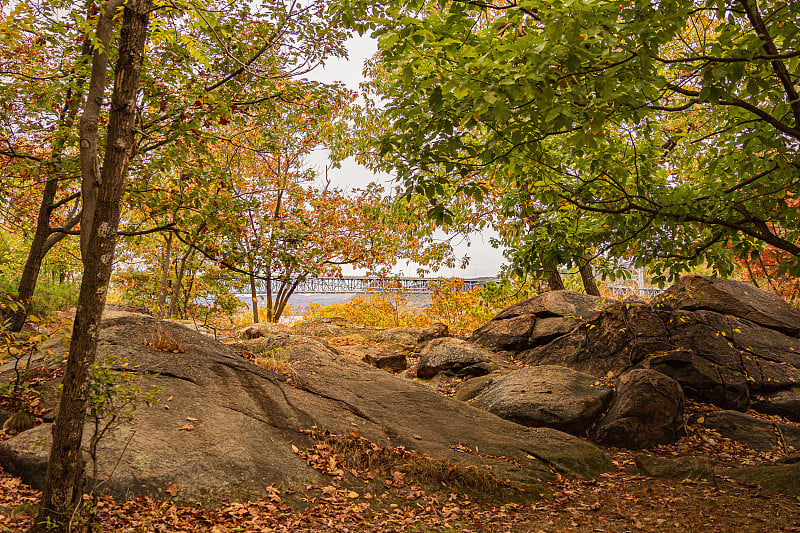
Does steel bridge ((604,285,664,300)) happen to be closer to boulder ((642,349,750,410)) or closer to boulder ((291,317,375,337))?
boulder ((642,349,750,410))

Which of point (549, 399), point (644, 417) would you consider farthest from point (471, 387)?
point (644, 417)

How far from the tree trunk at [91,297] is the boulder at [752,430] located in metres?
9.36

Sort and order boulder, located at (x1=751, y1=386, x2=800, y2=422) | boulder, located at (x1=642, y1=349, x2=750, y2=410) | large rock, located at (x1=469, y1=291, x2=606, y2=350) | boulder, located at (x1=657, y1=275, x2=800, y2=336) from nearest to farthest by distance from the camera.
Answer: boulder, located at (x1=751, y1=386, x2=800, y2=422), boulder, located at (x1=642, y1=349, x2=750, y2=410), boulder, located at (x1=657, y1=275, x2=800, y2=336), large rock, located at (x1=469, y1=291, x2=606, y2=350)

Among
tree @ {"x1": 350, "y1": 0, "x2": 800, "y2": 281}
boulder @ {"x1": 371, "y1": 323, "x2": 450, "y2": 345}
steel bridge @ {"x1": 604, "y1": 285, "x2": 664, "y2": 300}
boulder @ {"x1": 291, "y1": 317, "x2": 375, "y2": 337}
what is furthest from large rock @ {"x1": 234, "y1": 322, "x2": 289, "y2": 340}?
steel bridge @ {"x1": 604, "y1": 285, "x2": 664, "y2": 300}

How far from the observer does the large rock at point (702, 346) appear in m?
9.07

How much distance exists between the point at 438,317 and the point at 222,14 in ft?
40.3

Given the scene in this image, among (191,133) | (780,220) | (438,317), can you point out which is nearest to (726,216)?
(780,220)

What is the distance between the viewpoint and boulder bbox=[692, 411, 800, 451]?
305 inches

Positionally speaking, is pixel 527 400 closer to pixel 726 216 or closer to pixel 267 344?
pixel 726 216

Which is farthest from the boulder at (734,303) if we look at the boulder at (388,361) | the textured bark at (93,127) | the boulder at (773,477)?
the textured bark at (93,127)

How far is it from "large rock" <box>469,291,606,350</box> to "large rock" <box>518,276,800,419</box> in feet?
1.27

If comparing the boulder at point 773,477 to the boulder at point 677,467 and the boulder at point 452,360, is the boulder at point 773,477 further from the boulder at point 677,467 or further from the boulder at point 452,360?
the boulder at point 452,360

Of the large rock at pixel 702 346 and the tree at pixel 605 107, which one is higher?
the tree at pixel 605 107

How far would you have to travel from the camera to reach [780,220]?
20.5 feet
